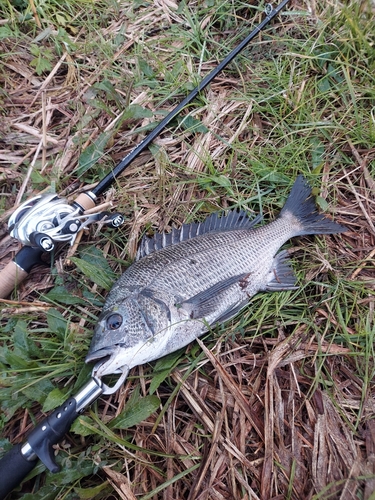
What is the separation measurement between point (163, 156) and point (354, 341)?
7.35 feet

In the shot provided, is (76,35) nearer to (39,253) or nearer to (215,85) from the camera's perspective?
(215,85)

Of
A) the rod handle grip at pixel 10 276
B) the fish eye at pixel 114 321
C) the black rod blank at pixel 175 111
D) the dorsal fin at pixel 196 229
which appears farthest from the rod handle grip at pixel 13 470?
the black rod blank at pixel 175 111

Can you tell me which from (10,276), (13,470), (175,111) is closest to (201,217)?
(175,111)

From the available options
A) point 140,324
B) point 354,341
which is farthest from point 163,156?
point 354,341

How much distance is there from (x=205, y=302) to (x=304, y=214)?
3.85ft

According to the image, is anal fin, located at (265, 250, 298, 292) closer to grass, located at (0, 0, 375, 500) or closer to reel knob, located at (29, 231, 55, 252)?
grass, located at (0, 0, 375, 500)

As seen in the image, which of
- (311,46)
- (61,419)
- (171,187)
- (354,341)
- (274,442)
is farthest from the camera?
(311,46)

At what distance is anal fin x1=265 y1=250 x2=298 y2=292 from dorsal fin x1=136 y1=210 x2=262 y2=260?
383mm

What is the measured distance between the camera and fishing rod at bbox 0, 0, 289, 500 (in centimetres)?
220

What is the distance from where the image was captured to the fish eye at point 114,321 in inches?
98.1

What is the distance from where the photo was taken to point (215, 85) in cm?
382

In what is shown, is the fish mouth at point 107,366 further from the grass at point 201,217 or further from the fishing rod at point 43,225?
the fishing rod at point 43,225

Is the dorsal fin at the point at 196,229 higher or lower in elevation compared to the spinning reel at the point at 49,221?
lower

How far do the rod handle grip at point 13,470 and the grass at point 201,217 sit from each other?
0.12 meters
